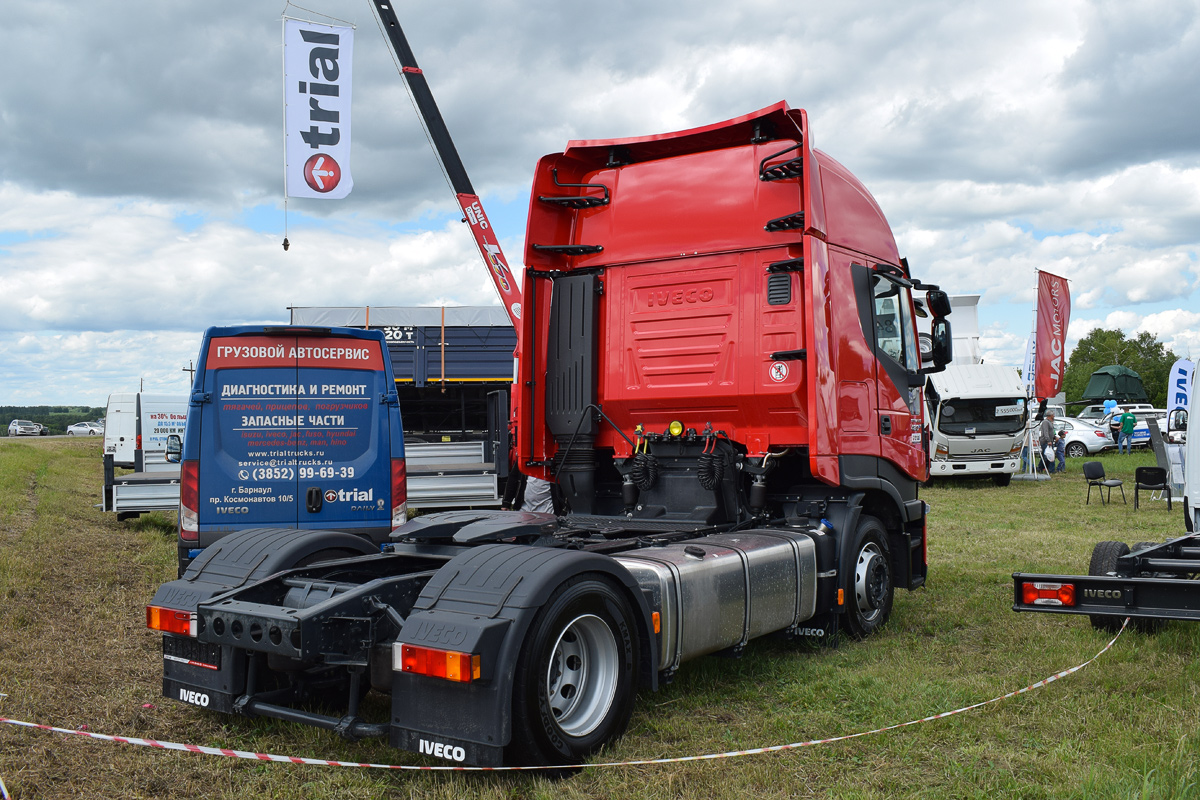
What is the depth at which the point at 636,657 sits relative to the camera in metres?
4.29

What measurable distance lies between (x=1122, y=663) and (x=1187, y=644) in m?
0.75

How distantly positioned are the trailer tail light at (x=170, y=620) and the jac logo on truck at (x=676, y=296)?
3.67m

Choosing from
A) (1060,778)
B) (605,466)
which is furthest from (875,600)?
(1060,778)

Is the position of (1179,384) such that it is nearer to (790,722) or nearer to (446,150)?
(446,150)

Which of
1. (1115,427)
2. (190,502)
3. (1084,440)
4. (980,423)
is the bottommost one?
(1084,440)

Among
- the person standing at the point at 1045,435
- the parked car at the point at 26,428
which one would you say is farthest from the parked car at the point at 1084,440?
the parked car at the point at 26,428

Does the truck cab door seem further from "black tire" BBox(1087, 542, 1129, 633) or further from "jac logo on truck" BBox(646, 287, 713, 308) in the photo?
"black tire" BBox(1087, 542, 1129, 633)

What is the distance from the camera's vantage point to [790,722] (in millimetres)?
4695

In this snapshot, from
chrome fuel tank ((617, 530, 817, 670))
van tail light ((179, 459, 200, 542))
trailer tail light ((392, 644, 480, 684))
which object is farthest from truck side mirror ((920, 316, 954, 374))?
van tail light ((179, 459, 200, 542))

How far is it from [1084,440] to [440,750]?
102 feet

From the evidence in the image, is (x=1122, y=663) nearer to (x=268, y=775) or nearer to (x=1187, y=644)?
(x=1187, y=644)

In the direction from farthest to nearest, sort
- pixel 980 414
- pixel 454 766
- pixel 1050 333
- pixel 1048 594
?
pixel 1050 333 < pixel 980 414 < pixel 1048 594 < pixel 454 766

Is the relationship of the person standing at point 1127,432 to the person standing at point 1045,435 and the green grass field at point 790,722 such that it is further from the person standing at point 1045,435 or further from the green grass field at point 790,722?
the green grass field at point 790,722

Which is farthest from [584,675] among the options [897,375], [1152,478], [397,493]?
[1152,478]
